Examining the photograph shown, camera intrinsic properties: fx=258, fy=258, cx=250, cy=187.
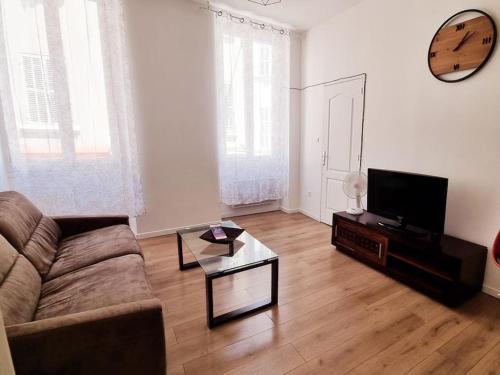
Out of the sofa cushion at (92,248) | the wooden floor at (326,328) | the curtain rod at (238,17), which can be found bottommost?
the wooden floor at (326,328)

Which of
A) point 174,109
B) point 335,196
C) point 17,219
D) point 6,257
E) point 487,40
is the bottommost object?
point 335,196

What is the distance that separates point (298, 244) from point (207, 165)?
5.27 feet

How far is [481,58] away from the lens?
2.06 metres

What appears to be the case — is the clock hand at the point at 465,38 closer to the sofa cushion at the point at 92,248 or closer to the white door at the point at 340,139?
the white door at the point at 340,139

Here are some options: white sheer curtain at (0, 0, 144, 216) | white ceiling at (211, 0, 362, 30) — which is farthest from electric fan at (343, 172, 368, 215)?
white sheer curtain at (0, 0, 144, 216)

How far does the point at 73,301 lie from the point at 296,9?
148 inches

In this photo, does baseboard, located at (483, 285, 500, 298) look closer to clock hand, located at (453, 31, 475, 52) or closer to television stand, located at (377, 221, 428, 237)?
television stand, located at (377, 221, 428, 237)

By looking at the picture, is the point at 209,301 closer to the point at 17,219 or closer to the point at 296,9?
the point at 17,219

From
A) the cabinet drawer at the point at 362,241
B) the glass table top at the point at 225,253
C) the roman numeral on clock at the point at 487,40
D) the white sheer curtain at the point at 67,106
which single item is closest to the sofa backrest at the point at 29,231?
the white sheer curtain at the point at 67,106

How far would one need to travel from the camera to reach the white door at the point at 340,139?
3.23 metres

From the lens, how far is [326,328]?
1.78m

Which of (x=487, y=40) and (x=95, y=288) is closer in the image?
(x=95, y=288)

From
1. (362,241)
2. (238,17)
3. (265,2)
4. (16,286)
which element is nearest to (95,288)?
(16,286)

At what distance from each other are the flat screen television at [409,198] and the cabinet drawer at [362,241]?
0.20 meters
